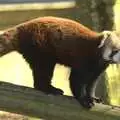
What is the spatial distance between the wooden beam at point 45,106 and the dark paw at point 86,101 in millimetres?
35

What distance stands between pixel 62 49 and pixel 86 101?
543mm

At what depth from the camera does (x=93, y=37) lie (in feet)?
17.2

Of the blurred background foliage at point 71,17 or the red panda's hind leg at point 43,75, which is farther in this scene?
the blurred background foliage at point 71,17

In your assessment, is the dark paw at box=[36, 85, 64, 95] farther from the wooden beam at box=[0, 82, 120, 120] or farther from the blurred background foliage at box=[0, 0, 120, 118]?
the blurred background foliage at box=[0, 0, 120, 118]

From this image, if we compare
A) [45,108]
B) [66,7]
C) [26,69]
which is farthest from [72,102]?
[66,7]

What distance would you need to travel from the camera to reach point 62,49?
5.21 meters

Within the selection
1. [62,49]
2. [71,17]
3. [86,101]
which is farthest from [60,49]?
[71,17]

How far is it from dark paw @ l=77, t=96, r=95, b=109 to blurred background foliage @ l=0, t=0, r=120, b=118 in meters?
1.14

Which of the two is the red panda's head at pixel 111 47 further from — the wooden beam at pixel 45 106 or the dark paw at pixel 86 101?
the wooden beam at pixel 45 106

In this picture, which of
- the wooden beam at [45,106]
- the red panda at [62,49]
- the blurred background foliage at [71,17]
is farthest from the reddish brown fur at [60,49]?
the blurred background foliage at [71,17]

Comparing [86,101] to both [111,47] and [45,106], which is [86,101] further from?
[111,47]

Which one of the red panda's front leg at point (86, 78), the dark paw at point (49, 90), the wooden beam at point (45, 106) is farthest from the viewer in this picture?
the red panda's front leg at point (86, 78)

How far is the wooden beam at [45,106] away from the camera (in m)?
4.67

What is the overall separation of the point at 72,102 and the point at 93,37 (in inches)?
28.7
